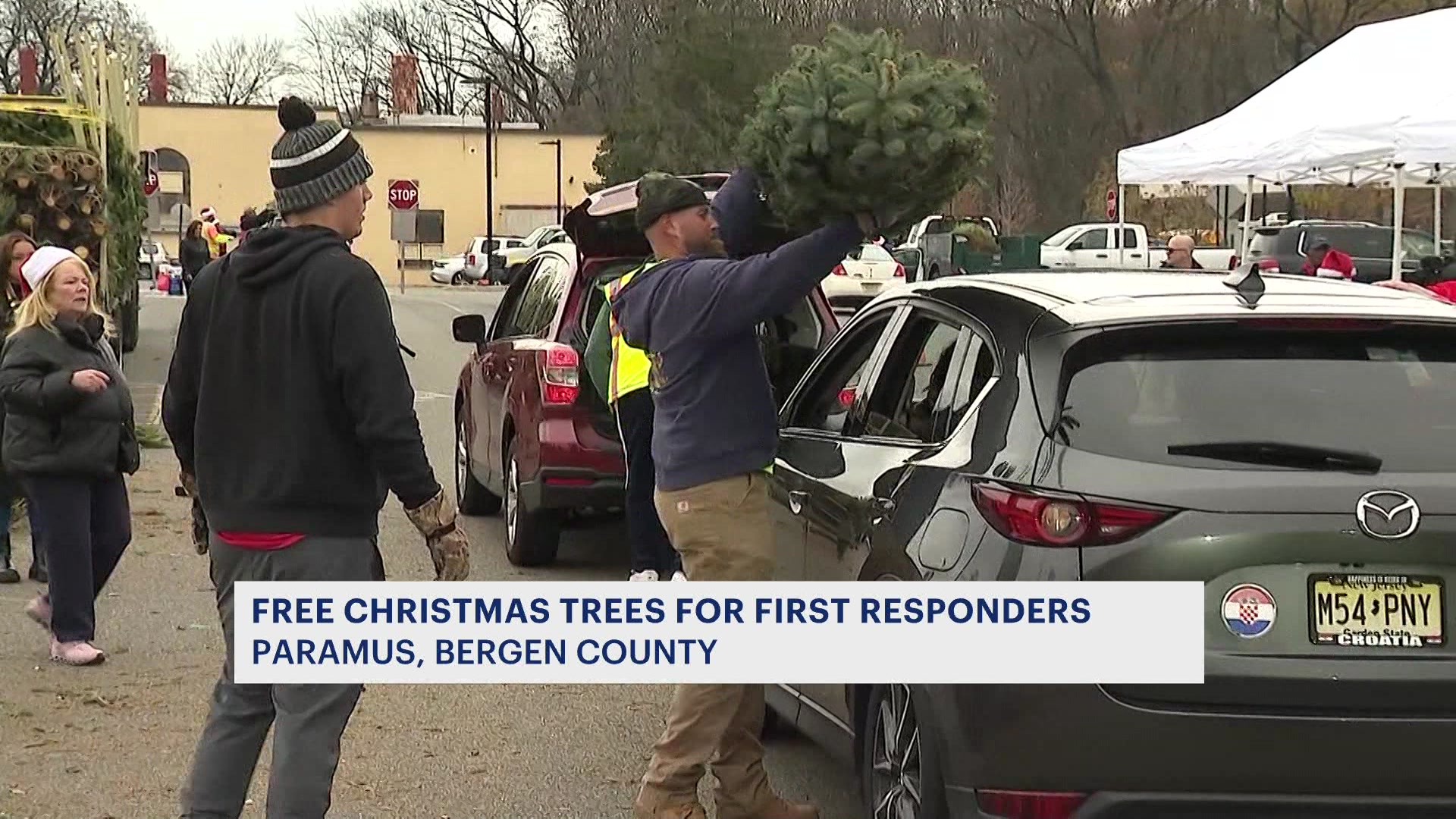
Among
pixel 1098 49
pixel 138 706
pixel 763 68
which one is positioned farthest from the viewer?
pixel 1098 49

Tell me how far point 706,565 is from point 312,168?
1551 millimetres

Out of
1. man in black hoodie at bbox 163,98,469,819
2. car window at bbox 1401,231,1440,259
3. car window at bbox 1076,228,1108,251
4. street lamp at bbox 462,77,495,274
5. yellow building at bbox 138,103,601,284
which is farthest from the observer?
yellow building at bbox 138,103,601,284

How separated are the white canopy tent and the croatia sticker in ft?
35.8

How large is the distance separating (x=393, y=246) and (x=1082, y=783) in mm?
63896

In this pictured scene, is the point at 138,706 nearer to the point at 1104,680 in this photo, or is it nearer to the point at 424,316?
the point at 1104,680

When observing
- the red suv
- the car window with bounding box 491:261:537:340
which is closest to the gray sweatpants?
the red suv

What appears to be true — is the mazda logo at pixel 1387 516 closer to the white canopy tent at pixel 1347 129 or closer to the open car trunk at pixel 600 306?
the open car trunk at pixel 600 306

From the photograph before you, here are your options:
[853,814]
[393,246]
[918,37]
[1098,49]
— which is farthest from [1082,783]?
[393,246]

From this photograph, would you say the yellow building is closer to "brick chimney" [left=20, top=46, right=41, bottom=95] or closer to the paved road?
"brick chimney" [left=20, top=46, right=41, bottom=95]

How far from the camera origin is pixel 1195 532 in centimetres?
391

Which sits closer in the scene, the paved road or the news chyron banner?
the news chyron banner

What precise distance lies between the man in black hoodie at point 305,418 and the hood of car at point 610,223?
2.41 m

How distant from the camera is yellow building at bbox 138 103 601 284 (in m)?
62.7

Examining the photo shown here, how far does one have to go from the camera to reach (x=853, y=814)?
224 inches
